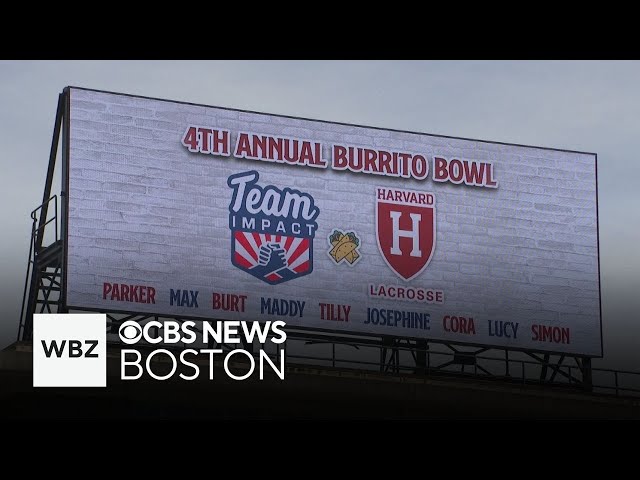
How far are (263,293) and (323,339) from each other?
1.96 m

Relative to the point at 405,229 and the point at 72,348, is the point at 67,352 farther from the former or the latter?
the point at 405,229

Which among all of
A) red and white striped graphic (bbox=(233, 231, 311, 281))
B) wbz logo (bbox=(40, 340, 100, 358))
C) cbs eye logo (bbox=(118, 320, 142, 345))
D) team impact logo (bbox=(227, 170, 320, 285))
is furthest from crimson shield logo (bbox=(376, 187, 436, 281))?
wbz logo (bbox=(40, 340, 100, 358))

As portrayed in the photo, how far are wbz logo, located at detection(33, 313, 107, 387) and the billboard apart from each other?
1.05m

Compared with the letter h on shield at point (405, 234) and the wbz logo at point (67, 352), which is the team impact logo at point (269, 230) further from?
the wbz logo at point (67, 352)

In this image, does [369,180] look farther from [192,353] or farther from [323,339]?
[192,353]

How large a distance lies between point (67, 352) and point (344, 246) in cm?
853

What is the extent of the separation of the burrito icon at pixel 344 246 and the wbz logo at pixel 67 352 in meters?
6.99

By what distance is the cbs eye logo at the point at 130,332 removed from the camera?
36.5m

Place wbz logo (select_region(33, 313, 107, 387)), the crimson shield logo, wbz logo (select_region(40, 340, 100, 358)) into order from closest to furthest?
wbz logo (select_region(33, 313, 107, 387)) < wbz logo (select_region(40, 340, 100, 358)) < the crimson shield logo

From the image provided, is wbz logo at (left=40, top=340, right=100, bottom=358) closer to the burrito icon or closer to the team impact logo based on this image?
the team impact logo

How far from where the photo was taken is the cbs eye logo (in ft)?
120

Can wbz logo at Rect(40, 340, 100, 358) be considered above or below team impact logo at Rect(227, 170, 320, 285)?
below

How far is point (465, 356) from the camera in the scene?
41.3 m

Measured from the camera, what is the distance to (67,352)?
3522cm
